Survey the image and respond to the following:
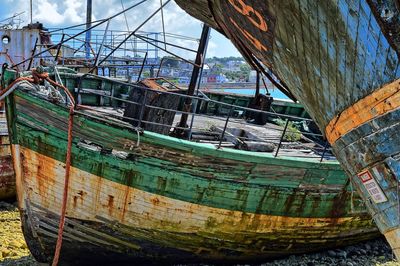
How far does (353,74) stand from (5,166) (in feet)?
30.9

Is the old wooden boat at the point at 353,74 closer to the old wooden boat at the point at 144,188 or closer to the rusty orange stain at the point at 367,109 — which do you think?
the rusty orange stain at the point at 367,109

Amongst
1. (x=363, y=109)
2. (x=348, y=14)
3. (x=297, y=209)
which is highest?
(x=348, y=14)

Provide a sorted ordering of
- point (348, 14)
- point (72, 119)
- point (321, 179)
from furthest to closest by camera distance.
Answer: point (321, 179) < point (72, 119) < point (348, 14)

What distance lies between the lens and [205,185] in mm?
6281

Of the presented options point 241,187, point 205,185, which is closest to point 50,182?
point 205,185

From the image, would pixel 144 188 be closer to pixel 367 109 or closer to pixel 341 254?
pixel 367 109

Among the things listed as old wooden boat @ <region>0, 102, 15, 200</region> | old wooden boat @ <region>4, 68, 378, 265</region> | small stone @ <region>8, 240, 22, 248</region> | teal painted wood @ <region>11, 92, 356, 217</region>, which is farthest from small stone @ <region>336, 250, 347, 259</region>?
old wooden boat @ <region>0, 102, 15, 200</region>

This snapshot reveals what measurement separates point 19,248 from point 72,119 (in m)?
3.96

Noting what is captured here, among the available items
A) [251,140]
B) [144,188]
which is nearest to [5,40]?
[251,140]

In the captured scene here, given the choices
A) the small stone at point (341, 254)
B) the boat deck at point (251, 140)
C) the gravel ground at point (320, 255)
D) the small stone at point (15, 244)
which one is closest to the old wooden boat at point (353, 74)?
the boat deck at point (251, 140)

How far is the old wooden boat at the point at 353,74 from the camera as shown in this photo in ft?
8.66

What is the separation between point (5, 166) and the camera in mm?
10281

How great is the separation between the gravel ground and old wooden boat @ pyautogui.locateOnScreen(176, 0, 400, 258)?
5249 millimetres

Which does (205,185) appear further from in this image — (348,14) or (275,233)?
(348,14)
